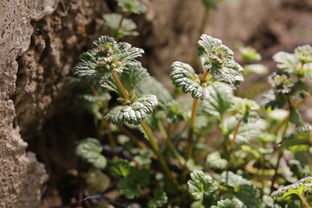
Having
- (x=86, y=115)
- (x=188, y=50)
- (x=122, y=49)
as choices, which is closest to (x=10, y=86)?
(x=122, y=49)

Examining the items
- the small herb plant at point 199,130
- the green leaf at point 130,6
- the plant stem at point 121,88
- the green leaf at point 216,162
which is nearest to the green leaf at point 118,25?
the green leaf at point 130,6

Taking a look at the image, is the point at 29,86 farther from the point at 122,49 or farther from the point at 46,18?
the point at 122,49

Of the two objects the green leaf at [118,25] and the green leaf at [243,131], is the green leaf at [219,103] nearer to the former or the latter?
the green leaf at [243,131]

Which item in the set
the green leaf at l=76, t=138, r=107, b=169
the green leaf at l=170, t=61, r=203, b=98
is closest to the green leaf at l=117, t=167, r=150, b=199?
the green leaf at l=76, t=138, r=107, b=169

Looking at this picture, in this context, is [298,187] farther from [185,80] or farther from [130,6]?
[130,6]

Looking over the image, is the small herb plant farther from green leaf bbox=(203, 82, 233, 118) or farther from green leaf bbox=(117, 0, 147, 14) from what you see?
green leaf bbox=(117, 0, 147, 14)

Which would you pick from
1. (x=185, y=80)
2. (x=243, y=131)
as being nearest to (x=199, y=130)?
(x=243, y=131)
